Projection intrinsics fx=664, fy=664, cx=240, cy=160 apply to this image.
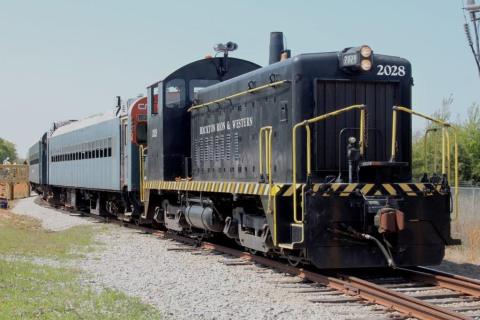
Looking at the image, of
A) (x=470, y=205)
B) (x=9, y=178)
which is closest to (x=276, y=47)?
(x=470, y=205)

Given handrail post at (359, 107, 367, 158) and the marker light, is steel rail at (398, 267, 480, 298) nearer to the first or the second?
handrail post at (359, 107, 367, 158)

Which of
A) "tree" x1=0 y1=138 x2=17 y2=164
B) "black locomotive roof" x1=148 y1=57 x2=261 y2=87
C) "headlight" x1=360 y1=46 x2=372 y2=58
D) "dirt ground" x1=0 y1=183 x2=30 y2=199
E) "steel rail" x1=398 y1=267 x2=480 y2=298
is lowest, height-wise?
"steel rail" x1=398 y1=267 x2=480 y2=298

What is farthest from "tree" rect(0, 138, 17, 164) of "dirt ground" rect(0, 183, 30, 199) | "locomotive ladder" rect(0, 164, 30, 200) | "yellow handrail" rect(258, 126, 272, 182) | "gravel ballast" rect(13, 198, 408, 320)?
"yellow handrail" rect(258, 126, 272, 182)

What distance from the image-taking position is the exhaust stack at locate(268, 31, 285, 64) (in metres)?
11.8

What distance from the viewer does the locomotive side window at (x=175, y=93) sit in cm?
1372

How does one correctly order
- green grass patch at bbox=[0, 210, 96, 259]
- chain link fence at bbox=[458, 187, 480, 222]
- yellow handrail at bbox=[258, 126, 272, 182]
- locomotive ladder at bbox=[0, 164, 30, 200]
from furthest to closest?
locomotive ladder at bbox=[0, 164, 30, 200] → chain link fence at bbox=[458, 187, 480, 222] → green grass patch at bbox=[0, 210, 96, 259] → yellow handrail at bbox=[258, 126, 272, 182]

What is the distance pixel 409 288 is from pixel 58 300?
4390mm

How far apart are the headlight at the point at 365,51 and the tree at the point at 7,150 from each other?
121263 mm

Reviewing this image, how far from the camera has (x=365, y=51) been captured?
932cm

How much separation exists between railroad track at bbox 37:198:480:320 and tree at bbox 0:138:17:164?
12102cm

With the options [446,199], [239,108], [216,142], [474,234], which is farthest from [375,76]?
[474,234]

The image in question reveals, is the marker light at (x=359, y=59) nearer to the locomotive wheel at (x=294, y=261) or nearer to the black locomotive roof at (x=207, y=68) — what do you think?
the locomotive wheel at (x=294, y=261)

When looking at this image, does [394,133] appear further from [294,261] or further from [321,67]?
[294,261]

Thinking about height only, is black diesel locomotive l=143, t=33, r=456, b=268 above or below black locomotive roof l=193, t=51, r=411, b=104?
below
